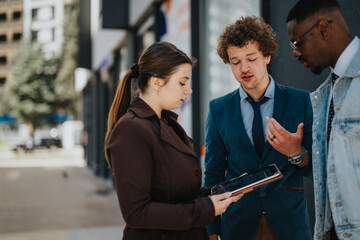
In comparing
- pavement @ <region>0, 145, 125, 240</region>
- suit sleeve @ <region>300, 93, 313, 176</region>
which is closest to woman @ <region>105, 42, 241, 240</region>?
suit sleeve @ <region>300, 93, 313, 176</region>

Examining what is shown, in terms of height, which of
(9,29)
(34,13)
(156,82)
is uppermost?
(34,13)

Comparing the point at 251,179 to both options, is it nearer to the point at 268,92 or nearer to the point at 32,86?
the point at 268,92

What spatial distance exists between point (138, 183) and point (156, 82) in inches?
20.4

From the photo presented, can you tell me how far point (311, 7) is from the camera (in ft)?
5.88

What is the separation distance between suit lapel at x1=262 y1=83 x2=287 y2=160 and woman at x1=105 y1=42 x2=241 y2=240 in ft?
1.55

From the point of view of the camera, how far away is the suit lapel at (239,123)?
7.40 feet

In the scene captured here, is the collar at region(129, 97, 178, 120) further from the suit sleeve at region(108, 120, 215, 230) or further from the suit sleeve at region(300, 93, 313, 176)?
the suit sleeve at region(300, 93, 313, 176)

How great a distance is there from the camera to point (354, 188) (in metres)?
1.65

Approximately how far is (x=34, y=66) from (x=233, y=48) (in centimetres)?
3741

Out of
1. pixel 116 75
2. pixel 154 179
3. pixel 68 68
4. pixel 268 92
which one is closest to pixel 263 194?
pixel 268 92

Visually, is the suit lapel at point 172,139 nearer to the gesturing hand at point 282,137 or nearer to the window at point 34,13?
the gesturing hand at point 282,137

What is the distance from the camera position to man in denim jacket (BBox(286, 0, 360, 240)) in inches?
65.0

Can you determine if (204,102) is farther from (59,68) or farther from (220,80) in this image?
(59,68)

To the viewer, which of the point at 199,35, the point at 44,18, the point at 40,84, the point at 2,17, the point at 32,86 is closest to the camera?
the point at 199,35
